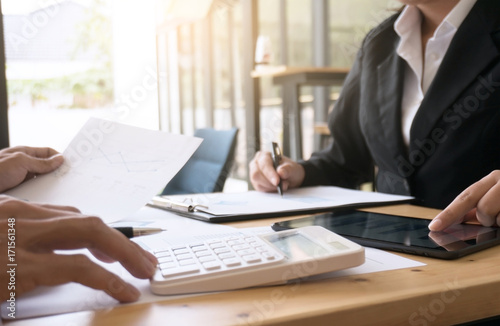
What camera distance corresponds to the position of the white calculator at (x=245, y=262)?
1.60 ft

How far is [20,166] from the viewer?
0.94m

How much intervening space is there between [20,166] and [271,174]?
0.55 m

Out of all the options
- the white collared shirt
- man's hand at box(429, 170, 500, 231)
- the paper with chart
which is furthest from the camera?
the white collared shirt

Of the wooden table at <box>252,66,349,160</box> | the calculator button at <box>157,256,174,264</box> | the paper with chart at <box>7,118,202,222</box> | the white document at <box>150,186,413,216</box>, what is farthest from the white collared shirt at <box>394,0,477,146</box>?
the wooden table at <box>252,66,349,160</box>

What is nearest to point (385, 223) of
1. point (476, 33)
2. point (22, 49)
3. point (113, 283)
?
point (113, 283)

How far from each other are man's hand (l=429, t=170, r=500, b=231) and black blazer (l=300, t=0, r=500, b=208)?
44 cm

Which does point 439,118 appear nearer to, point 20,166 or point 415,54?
point 415,54

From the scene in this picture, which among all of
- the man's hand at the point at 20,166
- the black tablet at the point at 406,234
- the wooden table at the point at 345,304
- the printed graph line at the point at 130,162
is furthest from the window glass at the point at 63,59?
the wooden table at the point at 345,304

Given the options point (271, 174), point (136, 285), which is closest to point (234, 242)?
point (136, 285)

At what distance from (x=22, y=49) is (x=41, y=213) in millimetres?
1706

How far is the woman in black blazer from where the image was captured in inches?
44.8

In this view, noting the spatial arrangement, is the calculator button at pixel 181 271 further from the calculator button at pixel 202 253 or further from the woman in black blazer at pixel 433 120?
the woman in black blazer at pixel 433 120

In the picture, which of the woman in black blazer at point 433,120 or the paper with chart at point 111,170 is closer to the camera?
the paper with chart at point 111,170

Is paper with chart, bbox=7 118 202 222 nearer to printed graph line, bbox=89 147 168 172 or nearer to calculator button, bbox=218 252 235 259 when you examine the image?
printed graph line, bbox=89 147 168 172
